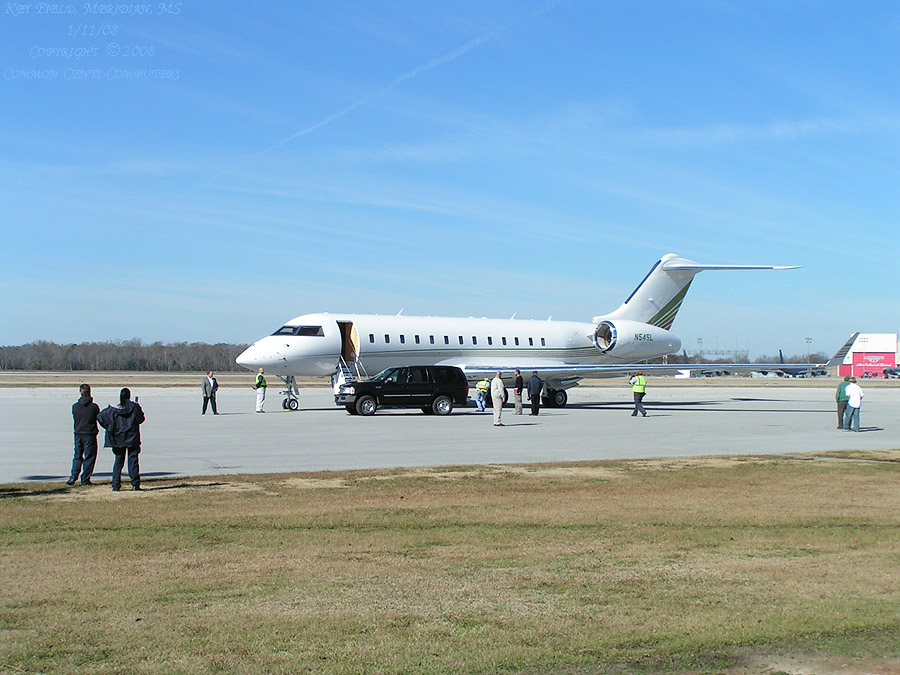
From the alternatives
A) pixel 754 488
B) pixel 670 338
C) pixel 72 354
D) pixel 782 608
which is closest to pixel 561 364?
pixel 670 338

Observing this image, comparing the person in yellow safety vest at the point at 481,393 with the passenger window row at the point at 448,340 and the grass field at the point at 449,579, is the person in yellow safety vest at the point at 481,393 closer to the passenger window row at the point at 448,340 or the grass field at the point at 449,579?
the passenger window row at the point at 448,340

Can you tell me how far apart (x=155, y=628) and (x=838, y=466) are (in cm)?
1271

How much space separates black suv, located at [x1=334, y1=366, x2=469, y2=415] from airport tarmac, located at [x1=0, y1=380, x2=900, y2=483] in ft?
1.99

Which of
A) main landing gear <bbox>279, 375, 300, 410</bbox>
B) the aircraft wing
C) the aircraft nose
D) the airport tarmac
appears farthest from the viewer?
the aircraft wing

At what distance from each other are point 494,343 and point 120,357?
134 meters

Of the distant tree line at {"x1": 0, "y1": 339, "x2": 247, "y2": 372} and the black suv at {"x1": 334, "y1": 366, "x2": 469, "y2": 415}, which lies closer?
the black suv at {"x1": 334, "y1": 366, "x2": 469, "y2": 415}

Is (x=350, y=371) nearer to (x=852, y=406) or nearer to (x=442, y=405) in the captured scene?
(x=442, y=405)

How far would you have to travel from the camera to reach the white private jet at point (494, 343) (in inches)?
1294

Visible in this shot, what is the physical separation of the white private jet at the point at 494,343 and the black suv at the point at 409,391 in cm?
296

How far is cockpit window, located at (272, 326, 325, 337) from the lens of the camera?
3294cm

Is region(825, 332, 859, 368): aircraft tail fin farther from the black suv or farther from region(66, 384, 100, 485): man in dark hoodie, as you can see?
region(66, 384, 100, 485): man in dark hoodie

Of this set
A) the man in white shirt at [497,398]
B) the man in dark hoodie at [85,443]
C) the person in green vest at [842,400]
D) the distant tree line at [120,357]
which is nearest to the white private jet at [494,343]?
the person in green vest at [842,400]

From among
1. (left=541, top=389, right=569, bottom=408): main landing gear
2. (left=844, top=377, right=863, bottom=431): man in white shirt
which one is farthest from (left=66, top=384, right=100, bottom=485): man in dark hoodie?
(left=541, top=389, right=569, bottom=408): main landing gear

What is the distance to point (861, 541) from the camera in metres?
8.98
